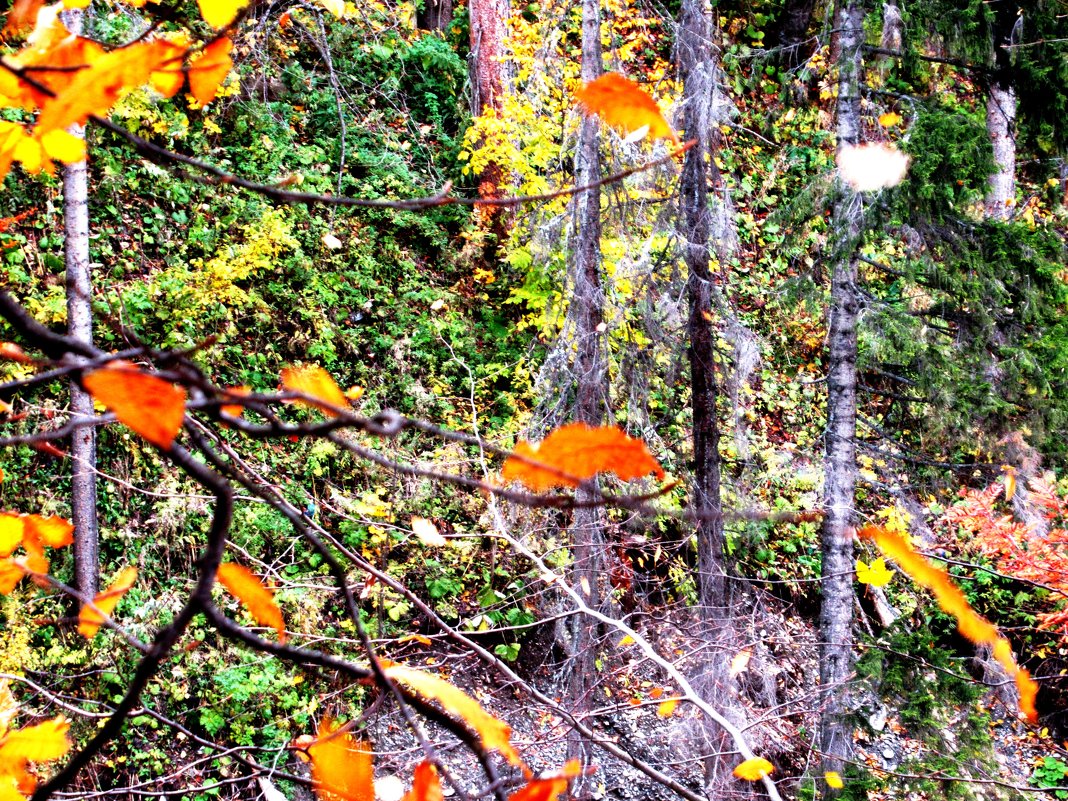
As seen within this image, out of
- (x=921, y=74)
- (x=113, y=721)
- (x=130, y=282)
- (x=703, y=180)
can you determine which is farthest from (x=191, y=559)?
(x=921, y=74)

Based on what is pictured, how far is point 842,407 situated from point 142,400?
A: 5.13 m

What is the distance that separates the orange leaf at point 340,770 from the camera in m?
0.67

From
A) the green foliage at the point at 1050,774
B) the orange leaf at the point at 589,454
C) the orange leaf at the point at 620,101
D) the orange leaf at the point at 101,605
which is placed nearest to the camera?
the orange leaf at the point at 589,454

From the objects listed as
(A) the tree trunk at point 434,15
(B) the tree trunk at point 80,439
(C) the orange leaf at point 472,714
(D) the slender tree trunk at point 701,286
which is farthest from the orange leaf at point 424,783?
(A) the tree trunk at point 434,15

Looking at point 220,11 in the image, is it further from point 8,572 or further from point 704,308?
point 704,308

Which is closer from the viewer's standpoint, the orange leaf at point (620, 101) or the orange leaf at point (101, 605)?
the orange leaf at point (620, 101)

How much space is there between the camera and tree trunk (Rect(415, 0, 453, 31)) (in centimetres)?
962

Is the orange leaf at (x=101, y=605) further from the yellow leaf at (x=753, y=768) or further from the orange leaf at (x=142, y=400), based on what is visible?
the yellow leaf at (x=753, y=768)

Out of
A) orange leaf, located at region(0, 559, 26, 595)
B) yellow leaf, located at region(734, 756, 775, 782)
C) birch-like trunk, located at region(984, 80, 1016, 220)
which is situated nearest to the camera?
orange leaf, located at region(0, 559, 26, 595)

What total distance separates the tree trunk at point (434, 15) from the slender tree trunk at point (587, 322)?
5158 millimetres

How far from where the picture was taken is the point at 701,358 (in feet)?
19.3

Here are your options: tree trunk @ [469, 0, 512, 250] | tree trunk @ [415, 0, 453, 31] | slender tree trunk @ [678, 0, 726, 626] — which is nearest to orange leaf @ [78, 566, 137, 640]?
slender tree trunk @ [678, 0, 726, 626]

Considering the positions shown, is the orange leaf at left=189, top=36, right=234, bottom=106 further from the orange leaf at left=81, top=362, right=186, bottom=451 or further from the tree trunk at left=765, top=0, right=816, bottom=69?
the tree trunk at left=765, top=0, right=816, bottom=69

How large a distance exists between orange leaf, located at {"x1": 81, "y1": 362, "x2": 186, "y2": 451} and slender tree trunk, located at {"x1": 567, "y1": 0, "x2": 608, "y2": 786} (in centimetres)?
489
